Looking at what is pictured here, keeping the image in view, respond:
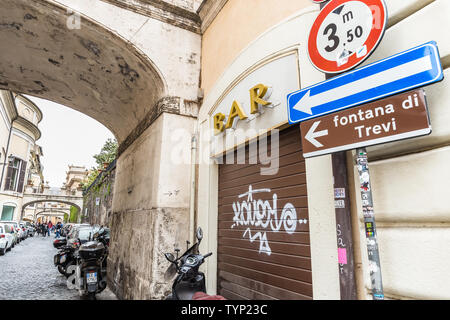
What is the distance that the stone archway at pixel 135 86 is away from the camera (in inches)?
196

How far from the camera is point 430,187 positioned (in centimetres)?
183

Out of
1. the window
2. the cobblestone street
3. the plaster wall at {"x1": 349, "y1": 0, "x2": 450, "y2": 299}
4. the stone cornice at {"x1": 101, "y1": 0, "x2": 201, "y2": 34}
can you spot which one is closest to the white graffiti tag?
the plaster wall at {"x1": 349, "y1": 0, "x2": 450, "y2": 299}

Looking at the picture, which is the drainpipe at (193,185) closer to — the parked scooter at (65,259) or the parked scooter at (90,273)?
the parked scooter at (90,273)

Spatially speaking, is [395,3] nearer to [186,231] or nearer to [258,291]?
[258,291]

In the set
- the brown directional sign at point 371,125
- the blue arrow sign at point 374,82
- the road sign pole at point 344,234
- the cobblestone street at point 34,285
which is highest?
the blue arrow sign at point 374,82

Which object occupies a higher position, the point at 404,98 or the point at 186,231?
the point at 404,98

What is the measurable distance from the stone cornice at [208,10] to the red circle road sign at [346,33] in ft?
12.0

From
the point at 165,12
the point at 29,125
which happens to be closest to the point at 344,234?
the point at 165,12

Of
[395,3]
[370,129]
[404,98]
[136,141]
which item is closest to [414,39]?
[395,3]

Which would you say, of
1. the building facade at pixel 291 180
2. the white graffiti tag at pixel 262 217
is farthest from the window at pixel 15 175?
the white graffiti tag at pixel 262 217

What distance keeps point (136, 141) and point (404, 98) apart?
6.47m

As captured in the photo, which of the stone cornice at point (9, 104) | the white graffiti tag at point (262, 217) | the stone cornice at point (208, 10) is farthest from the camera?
the stone cornice at point (9, 104)

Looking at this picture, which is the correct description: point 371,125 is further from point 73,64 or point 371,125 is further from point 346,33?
point 73,64
